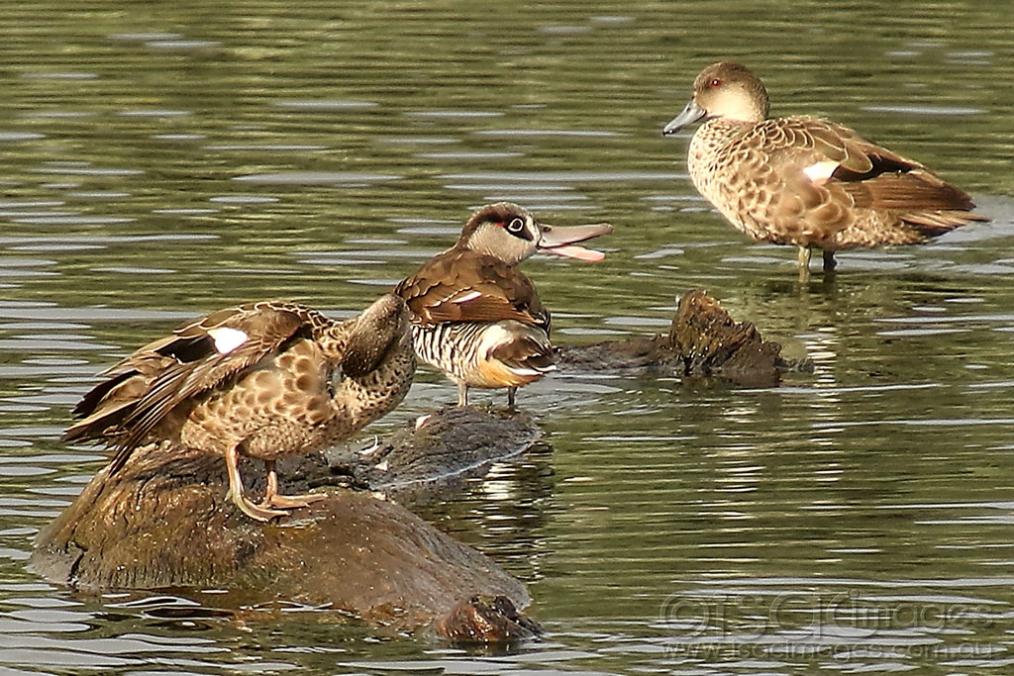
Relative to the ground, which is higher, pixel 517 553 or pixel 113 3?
pixel 113 3

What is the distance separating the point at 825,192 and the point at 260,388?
6.63m

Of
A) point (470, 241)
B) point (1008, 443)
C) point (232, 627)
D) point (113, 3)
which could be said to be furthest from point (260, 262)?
point (113, 3)

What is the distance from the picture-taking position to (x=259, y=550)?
811 cm

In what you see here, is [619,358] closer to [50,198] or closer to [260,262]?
Result: [260,262]

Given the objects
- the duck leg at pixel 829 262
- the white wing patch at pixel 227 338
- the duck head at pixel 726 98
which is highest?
the duck head at pixel 726 98

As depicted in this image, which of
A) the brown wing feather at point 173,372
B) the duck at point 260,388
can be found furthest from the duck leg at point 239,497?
the brown wing feather at point 173,372

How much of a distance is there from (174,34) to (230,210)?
242 inches

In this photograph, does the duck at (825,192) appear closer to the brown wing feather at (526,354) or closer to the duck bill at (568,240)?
the duck bill at (568,240)

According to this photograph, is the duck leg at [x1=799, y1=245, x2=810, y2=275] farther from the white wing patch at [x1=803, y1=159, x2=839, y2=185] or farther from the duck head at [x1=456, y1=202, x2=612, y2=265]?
the duck head at [x1=456, y1=202, x2=612, y2=265]

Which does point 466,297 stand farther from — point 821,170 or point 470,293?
point 821,170

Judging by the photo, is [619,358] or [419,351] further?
[619,358]

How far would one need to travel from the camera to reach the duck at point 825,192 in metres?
14.1

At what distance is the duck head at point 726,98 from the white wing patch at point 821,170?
0.91 m

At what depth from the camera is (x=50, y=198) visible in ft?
49.1
